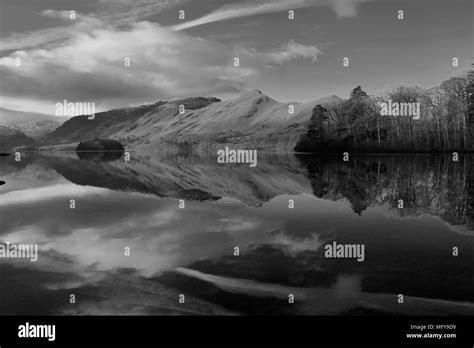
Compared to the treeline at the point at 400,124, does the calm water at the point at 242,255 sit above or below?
below

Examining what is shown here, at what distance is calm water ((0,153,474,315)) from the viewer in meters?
13.7

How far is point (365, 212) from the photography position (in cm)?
2867

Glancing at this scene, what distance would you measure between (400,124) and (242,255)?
5405 inches

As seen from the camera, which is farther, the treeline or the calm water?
the treeline

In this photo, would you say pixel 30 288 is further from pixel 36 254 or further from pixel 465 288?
pixel 465 288

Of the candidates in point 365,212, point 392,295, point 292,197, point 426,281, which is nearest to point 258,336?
point 392,295

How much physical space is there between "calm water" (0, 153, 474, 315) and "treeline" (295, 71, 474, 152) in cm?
9740

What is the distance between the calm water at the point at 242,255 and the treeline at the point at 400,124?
320ft

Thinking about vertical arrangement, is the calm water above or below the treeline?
below

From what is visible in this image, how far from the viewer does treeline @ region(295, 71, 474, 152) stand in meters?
126

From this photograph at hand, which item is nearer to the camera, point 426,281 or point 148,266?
point 426,281

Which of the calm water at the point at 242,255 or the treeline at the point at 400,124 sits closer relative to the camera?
the calm water at the point at 242,255

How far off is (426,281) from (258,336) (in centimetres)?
689

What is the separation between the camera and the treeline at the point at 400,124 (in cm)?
12638
